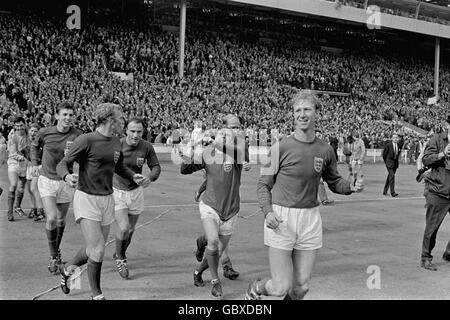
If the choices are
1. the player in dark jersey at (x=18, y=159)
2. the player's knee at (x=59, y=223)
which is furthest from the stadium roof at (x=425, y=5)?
the player's knee at (x=59, y=223)

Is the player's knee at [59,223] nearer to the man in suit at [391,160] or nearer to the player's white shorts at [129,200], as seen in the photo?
the player's white shorts at [129,200]

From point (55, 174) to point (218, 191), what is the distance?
2.14m

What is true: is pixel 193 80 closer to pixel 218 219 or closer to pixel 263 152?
pixel 263 152

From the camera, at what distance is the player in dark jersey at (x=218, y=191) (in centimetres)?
554

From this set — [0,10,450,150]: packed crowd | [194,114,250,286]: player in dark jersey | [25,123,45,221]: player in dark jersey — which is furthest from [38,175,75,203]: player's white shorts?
[0,10,450,150]: packed crowd

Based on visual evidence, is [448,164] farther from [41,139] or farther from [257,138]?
[257,138]

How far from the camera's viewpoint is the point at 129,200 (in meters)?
6.25

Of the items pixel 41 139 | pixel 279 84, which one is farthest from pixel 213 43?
pixel 41 139

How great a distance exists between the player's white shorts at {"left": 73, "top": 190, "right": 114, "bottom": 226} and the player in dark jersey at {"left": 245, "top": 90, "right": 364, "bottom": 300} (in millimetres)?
1635

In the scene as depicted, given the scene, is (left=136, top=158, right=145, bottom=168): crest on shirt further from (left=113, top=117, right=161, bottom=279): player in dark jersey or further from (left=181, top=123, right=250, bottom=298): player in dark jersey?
(left=181, top=123, right=250, bottom=298): player in dark jersey

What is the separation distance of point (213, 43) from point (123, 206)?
121 ft

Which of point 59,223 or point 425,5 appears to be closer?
point 59,223

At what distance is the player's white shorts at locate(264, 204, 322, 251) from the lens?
4.32 metres

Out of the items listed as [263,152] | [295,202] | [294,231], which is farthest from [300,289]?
[263,152]
